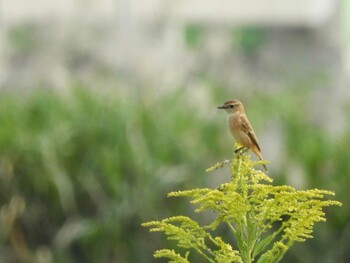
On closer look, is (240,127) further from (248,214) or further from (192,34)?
(192,34)

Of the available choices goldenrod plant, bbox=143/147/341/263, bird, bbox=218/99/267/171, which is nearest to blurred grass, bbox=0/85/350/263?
bird, bbox=218/99/267/171

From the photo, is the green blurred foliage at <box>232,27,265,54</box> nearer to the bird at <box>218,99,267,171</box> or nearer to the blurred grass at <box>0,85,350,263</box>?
the blurred grass at <box>0,85,350,263</box>

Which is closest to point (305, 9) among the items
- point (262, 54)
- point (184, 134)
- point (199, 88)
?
point (262, 54)

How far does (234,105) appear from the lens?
4406 millimetres

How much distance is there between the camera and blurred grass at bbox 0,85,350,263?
36.1 ft

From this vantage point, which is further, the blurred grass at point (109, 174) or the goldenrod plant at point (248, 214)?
the blurred grass at point (109, 174)

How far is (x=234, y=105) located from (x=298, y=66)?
21420 mm

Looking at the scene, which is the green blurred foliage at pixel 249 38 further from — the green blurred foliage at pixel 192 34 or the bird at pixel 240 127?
the bird at pixel 240 127

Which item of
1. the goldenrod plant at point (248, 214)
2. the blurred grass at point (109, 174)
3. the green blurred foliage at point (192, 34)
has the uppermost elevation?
the green blurred foliage at point (192, 34)

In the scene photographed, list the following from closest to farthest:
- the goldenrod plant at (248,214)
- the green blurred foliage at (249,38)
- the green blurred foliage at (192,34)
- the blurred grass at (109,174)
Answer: the goldenrod plant at (248,214) < the blurred grass at (109,174) < the green blurred foliage at (192,34) < the green blurred foliage at (249,38)

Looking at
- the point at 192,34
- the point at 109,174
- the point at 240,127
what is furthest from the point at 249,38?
the point at 240,127

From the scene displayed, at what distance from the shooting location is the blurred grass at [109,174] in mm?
10992

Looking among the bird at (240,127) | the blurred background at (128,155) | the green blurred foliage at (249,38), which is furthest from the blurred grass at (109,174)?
the green blurred foliage at (249,38)

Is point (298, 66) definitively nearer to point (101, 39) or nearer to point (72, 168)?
point (101, 39)
